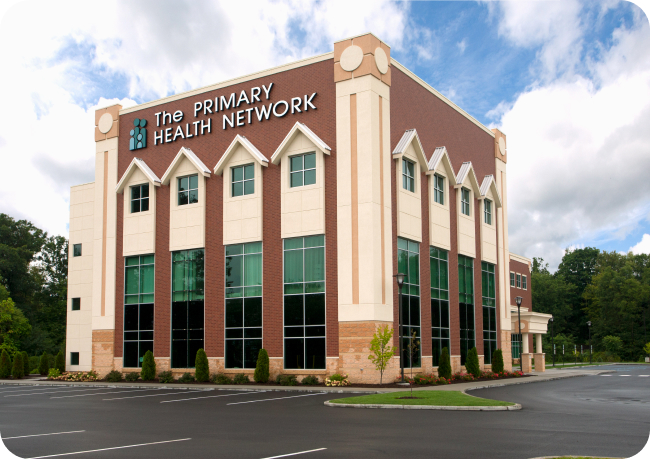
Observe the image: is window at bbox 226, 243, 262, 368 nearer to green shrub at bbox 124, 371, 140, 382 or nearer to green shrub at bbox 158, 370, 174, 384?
green shrub at bbox 158, 370, 174, 384

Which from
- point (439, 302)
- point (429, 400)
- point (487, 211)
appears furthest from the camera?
point (487, 211)

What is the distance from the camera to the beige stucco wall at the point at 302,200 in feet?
105

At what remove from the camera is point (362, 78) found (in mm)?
31359

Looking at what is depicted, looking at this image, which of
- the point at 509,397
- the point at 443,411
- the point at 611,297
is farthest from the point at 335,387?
the point at 611,297

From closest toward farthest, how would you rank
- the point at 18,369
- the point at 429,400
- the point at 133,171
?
the point at 429,400
the point at 133,171
the point at 18,369

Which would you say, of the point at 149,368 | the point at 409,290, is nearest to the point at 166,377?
the point at 149,368

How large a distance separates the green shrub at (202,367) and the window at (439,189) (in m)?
15.4

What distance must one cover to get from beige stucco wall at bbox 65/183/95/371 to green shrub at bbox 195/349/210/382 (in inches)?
491

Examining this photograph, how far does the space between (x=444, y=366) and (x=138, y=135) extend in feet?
75.3

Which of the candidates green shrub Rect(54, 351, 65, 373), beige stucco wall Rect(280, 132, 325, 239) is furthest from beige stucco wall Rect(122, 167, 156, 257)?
green shrub Rect(54, 351, 65, 373)

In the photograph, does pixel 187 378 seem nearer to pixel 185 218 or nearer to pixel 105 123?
pixel 185 218

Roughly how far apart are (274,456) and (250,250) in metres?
23.5

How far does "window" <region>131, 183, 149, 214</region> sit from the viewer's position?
38.9 meters

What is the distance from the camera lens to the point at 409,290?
1310 inches
